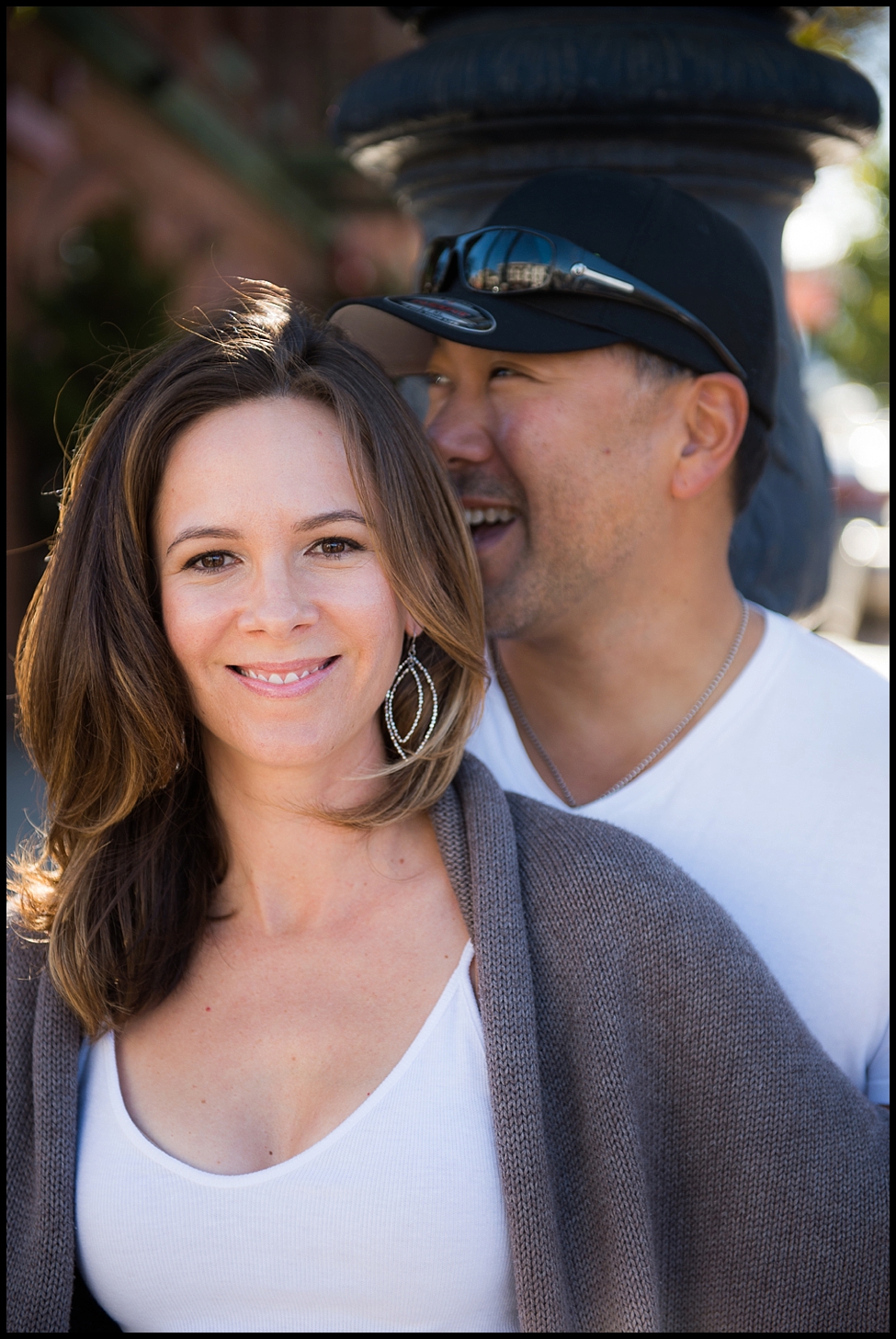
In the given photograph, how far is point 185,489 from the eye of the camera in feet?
6.47

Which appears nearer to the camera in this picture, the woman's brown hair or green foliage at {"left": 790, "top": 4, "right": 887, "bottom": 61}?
the woman's brown hair

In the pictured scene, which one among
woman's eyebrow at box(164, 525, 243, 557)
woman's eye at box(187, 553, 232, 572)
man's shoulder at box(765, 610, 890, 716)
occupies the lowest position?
man's shoulder at box(765, 610, 890, 716)

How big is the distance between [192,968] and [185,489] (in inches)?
32.7

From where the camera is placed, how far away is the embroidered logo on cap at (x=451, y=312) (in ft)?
7.89

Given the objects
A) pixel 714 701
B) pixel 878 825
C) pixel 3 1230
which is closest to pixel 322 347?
pixel 714 701

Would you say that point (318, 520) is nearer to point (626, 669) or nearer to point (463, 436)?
point (463, 436)

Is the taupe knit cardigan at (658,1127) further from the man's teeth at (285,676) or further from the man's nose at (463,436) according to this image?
the man's nose at (463,436)

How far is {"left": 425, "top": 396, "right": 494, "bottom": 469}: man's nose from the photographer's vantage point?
2.56 m

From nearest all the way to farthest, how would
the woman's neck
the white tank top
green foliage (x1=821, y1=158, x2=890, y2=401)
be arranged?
the white tank top
the woman's neck
green foliage (x1=821, y1=158, x2=890, y2=401)

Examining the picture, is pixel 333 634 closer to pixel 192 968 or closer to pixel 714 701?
pixel 192 968

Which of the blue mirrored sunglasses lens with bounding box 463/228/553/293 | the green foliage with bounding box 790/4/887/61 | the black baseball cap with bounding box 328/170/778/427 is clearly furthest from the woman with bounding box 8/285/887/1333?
the green foliage with bounding box 790/4/887/61

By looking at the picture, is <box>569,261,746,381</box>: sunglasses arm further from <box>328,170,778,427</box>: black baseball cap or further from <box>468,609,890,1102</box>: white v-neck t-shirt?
<box>468,609,890,1102</box>: white v-neck t-shirt

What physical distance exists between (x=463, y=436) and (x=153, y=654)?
2.88 feet

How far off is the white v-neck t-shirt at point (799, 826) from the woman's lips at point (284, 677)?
63 centimetres
